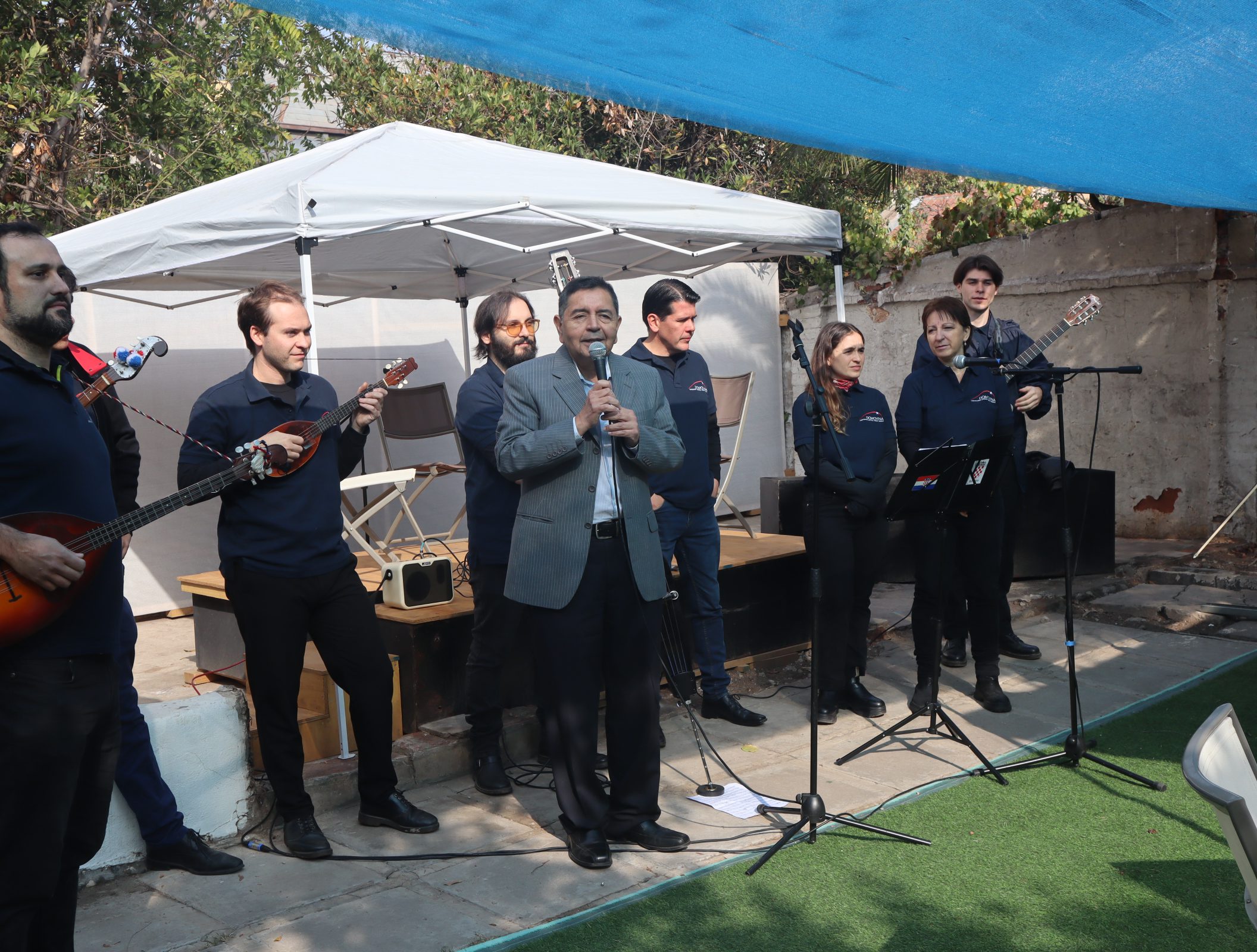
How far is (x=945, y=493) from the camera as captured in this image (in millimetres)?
4430

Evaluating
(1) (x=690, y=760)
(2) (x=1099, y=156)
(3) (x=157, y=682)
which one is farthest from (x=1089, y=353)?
(3) (x=157, y=682)

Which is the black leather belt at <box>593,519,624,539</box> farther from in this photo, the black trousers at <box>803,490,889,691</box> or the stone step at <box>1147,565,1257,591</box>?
the stone step at <box>1147,565,1257,591</box>

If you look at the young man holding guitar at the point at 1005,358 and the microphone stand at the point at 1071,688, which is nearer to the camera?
the microphone stand at the point at 1071,688

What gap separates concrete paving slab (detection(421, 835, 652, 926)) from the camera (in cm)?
329

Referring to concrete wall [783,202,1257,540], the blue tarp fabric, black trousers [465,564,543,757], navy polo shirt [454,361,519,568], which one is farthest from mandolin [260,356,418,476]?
concrete wall [783,202,1257,540]

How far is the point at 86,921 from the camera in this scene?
10.6ft

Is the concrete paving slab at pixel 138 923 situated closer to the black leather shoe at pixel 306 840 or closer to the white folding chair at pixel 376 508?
the black leather shoe at pixel 306 840

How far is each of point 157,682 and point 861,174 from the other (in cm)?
1049

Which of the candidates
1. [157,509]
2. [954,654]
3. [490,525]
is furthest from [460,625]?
[954,654]

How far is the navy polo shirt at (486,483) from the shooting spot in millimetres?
4258

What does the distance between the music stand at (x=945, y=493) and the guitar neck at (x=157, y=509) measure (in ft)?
8.08

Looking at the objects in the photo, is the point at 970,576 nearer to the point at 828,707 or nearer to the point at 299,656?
the point at 828,707

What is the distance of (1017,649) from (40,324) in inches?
206

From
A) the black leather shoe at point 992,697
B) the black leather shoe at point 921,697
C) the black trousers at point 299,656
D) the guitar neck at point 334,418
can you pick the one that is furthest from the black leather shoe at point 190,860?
the black leather shoe at point 992,697
